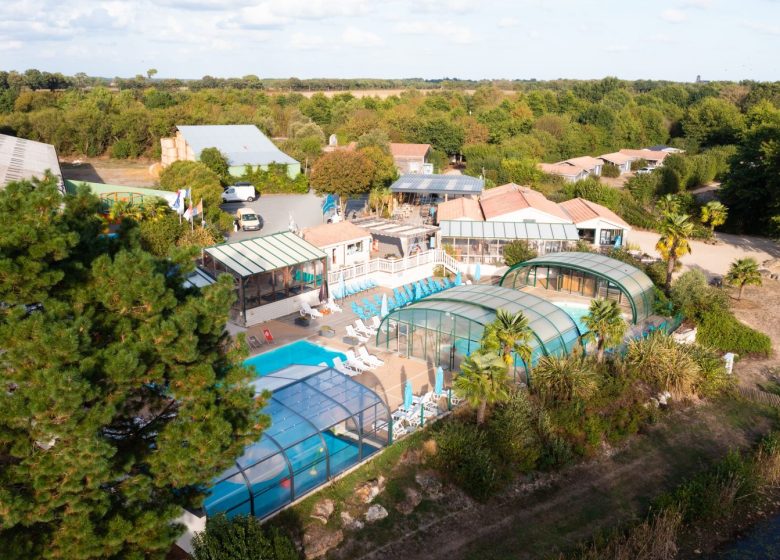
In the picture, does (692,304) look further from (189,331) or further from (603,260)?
(189,331)

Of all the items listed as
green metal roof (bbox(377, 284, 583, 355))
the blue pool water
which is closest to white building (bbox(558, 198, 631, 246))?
green metal roof (bbox(377, 284, 583, 355))

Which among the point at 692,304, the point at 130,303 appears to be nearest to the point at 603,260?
the point at 692,304

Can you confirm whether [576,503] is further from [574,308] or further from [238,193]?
[238,193]

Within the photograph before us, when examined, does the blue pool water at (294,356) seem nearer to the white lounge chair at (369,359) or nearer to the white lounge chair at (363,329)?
the white lounge chair at (369,359)

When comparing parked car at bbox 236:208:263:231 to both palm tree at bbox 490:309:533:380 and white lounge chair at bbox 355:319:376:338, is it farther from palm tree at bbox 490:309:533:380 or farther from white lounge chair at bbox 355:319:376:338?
palm tree at bbox 490:309:533:380

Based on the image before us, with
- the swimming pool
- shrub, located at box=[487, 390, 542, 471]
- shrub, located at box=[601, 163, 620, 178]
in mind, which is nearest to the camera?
shrub, located at box=[487, 390, 542, 471]
